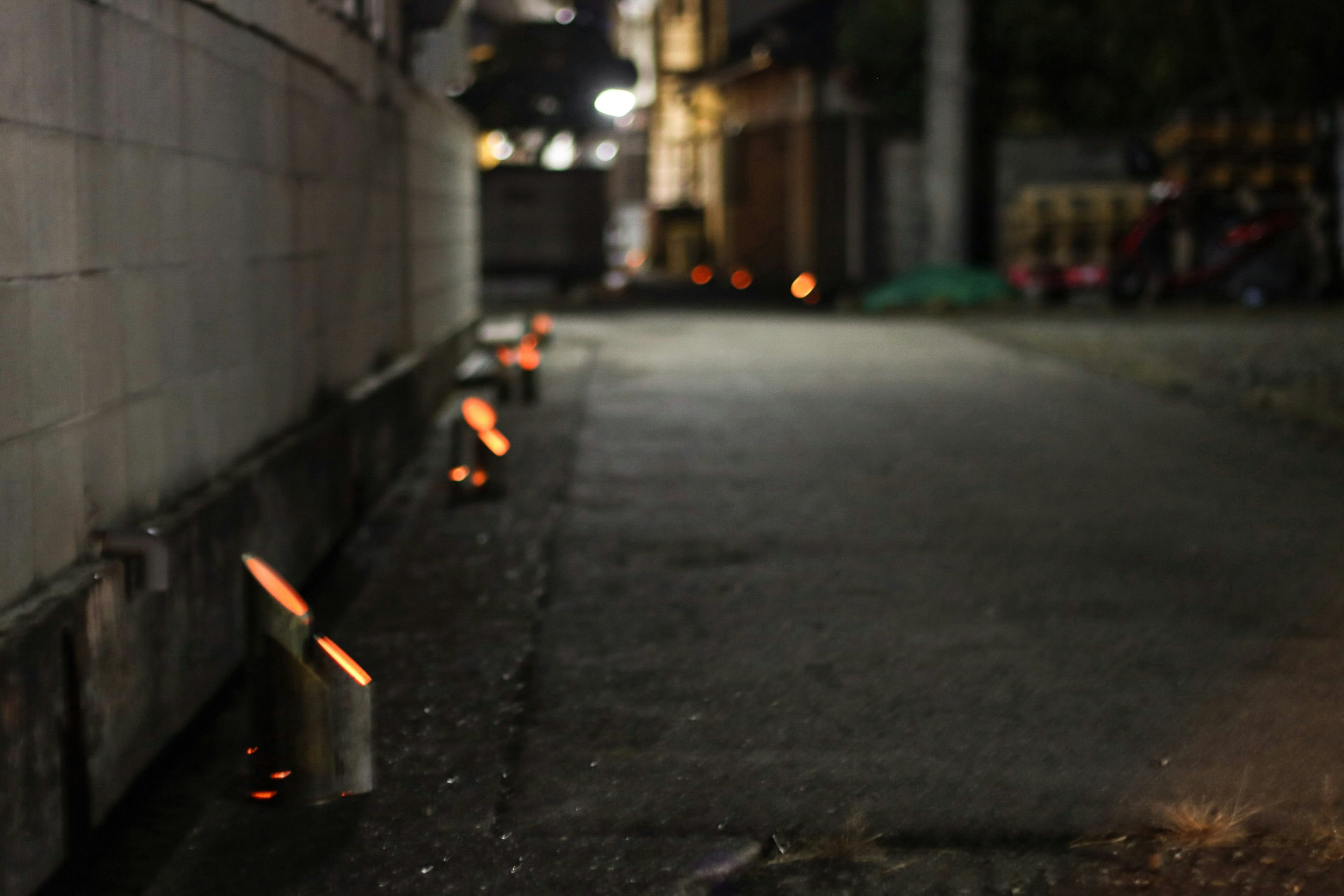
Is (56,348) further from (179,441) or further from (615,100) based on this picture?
(615,100)

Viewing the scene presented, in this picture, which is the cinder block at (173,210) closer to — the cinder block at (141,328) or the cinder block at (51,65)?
the cinder block at (141,328)

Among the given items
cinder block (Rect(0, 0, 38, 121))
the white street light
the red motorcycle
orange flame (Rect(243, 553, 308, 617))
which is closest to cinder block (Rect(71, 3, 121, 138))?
cinder block (Rect(0, 0, 38, 121))

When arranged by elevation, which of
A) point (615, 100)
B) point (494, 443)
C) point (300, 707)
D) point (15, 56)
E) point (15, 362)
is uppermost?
point (615, 100)

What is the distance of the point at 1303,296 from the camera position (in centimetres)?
2527

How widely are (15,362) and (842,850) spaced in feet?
7.32

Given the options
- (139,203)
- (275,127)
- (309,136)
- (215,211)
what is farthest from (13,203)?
(309,136)

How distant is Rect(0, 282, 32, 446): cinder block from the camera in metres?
4.00

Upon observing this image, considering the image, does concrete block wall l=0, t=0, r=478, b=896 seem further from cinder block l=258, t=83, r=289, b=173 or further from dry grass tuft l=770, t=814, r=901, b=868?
dry grass tuft l=770, t=814, r=901, b=868

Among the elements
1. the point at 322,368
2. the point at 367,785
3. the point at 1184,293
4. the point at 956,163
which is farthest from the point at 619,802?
the point at 956,163

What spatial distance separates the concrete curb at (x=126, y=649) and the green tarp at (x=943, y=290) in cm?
1960

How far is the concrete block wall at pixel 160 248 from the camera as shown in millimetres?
4215

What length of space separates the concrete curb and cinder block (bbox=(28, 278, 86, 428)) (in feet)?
1.41

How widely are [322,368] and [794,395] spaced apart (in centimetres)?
627

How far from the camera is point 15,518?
409cm
